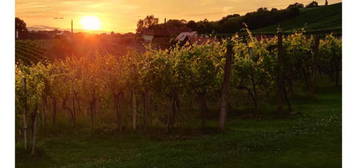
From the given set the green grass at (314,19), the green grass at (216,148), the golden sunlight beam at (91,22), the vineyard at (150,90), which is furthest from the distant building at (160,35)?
the golden sunlight beam at (91,22)

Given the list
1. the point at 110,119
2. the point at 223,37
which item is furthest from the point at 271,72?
the point at 110,119

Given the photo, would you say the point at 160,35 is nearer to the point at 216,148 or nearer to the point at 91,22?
the point at 216,148

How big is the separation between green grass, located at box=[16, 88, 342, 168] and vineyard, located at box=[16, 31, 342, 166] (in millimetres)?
458

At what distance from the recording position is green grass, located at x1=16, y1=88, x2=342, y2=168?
6324mm

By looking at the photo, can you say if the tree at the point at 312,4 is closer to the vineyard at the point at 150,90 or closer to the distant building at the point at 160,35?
the vineyard at the point at 150,90

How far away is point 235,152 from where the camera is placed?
675 cm

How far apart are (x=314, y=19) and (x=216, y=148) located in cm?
646

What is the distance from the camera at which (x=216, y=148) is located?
7.43 m

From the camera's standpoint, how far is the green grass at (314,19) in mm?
10258

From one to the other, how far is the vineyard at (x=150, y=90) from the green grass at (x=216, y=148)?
1.50 ft

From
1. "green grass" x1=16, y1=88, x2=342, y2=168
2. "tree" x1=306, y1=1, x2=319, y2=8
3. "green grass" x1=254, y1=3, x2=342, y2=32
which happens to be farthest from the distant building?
"tree" x1=306, y1=1, x2=319, y2=8

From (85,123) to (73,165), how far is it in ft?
12.7

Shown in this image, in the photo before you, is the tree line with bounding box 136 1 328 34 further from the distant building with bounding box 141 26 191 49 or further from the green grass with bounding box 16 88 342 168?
the green grass with bounding box 16 88 342 168
